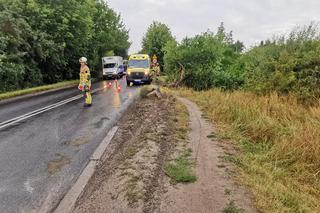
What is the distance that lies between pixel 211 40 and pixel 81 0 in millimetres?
21101

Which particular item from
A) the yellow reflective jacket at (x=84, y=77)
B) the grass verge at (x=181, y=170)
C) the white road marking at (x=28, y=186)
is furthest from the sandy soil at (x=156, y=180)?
the yellow reflective jacket at (x=84, y=77)

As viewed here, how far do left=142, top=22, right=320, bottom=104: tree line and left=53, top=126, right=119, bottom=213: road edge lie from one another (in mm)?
8803

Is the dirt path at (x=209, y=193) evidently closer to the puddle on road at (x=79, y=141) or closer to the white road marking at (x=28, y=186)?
the white road marking at (x=28, y=186)

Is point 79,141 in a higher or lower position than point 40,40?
lower

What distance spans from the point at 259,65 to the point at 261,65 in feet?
1.46

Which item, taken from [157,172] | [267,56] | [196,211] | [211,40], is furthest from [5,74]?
[196,211]

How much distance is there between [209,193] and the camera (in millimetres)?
4215

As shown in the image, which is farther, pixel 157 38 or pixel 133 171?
pixel 157 38

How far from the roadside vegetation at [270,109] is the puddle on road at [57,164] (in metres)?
3.14

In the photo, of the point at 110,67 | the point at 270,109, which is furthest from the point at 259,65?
the point at 110,67

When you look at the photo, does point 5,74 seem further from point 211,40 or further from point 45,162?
point 45,162

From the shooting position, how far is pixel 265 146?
6.84 meters

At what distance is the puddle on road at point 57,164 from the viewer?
18.1ft

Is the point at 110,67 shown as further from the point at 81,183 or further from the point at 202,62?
the point at 81,183
